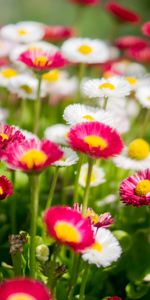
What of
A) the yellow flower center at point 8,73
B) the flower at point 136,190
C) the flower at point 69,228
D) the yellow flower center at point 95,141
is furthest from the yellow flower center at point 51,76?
the flower at point 69,228

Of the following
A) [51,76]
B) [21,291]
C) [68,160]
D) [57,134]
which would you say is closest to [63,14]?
[51,76]

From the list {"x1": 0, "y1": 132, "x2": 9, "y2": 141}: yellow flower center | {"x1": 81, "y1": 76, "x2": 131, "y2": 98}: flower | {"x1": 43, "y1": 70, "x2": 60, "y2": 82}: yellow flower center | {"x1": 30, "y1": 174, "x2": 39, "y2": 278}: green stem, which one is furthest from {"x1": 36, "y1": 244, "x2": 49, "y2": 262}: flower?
{"x1": 43, "y1": 70, "x2": 60, "y2": 82}: yellow flower center

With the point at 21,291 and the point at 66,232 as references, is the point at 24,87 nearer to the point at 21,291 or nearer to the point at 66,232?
the point at 66,232

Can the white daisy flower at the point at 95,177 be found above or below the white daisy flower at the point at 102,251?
above

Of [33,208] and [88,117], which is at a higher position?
[88,117]

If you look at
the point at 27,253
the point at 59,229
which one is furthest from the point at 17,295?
the point at 27,253

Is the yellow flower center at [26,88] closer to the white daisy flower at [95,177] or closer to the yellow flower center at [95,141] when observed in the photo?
the white daisy flower at [95,177]
